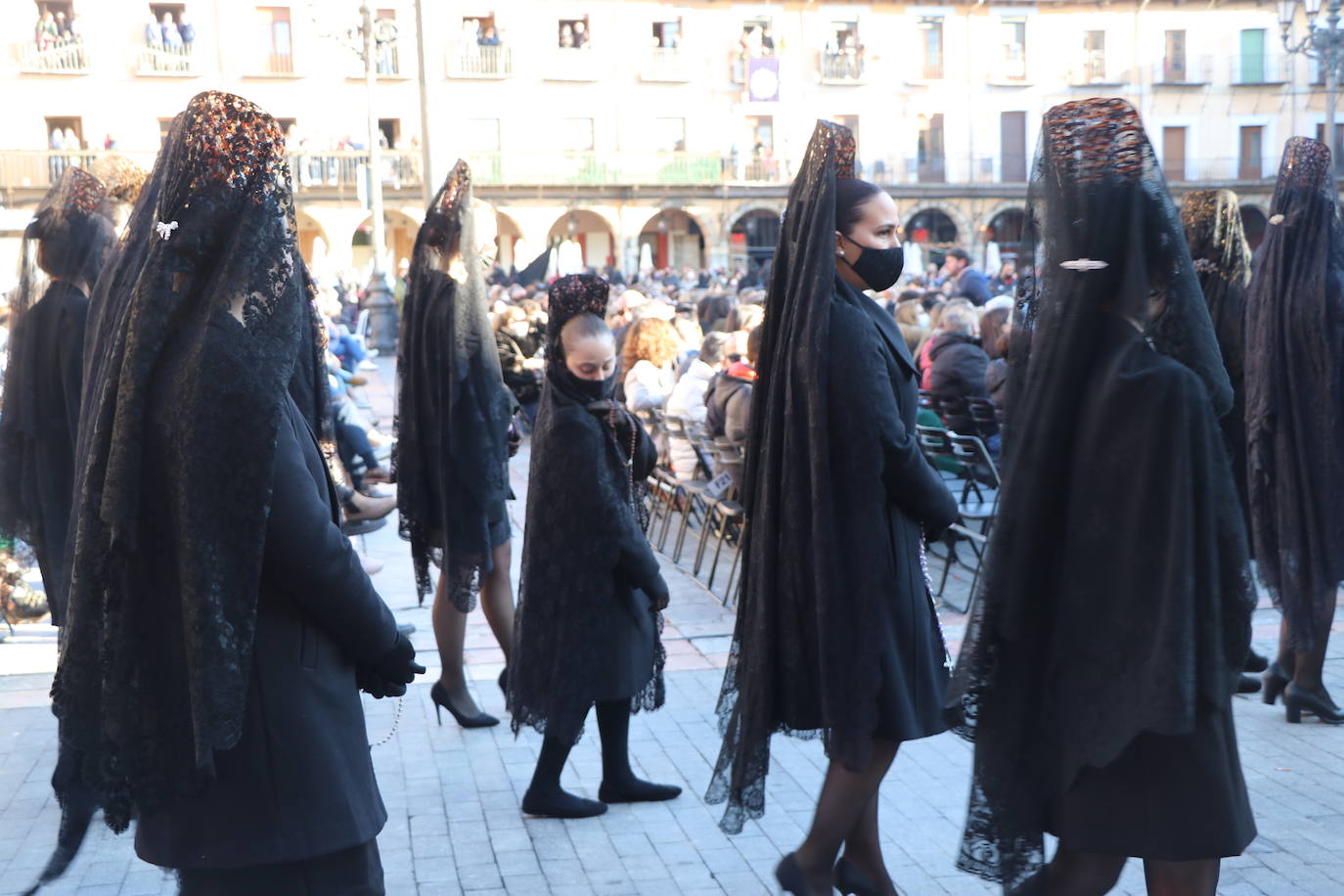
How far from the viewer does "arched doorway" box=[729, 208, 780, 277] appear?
163 ft

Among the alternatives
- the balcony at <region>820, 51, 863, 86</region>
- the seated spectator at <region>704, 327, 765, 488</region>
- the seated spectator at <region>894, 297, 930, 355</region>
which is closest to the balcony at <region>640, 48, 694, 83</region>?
the balcony at <region>820, 51, 863, 86</region>

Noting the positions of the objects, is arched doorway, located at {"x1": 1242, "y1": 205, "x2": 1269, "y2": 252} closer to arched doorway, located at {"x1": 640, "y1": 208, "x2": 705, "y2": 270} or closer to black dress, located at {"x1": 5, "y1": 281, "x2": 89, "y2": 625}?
arched doorway, located at {"x1": 640, "y1": 208, "x2": 705, "y2": 270}

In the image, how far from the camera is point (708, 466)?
945 centimetres

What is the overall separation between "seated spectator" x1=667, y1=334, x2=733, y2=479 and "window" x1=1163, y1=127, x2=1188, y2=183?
4505cm

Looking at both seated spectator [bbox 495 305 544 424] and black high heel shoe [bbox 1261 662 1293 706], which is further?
seated spectator [bbox 495 305 544 424]

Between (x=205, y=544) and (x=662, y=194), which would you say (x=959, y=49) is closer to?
(x=662, y=194)

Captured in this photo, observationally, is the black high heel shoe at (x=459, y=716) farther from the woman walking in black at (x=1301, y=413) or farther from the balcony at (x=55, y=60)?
the balcony at (x=55, y=60)

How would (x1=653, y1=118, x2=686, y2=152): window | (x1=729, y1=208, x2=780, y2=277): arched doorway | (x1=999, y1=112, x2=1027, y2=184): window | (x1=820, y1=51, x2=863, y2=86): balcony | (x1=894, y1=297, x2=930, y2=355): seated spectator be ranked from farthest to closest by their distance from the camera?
(x1=999, y1=112, x2=1027, y2=184): window < (x1=729, y1=208, x2=780, y2=277): arched doorway < (x1=820, y1=51, x2=863, y2=86): balcony < (x1=653, y1=118, x2=686, y2=152): window < (x1=894, y1=297, x2=930, y2=355): seated spectator

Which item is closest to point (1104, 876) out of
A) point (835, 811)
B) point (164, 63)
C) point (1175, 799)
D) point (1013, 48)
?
point (1175, 799)

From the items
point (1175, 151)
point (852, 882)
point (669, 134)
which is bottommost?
point (852, 882)

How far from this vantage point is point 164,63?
44.2 m

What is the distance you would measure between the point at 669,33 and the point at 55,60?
60.3 ft

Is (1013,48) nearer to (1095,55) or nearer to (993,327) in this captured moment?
(1095,55)

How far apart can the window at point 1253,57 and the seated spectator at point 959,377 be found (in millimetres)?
47084
